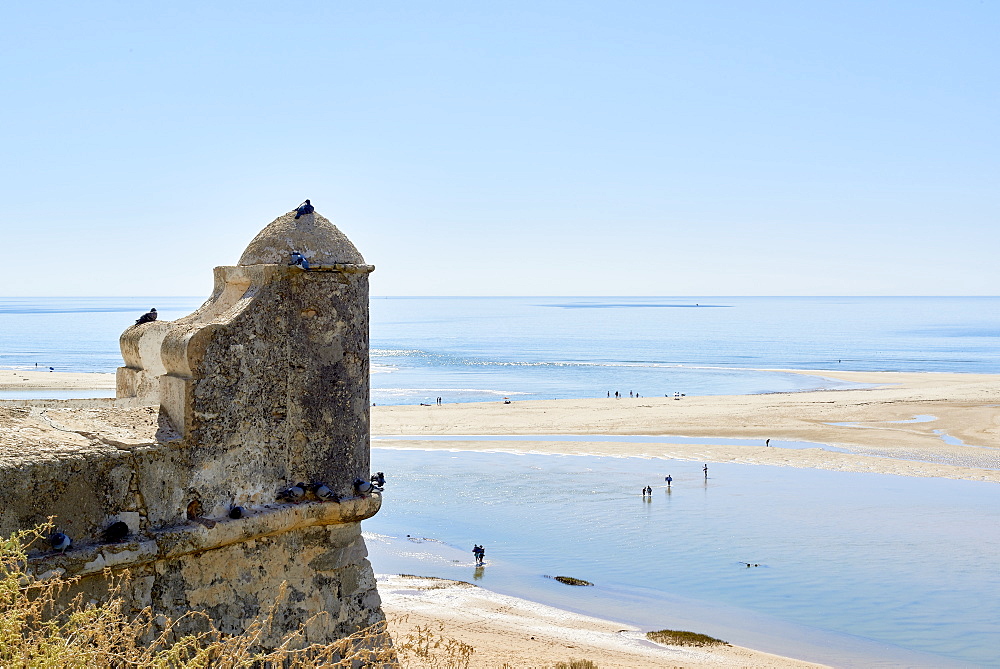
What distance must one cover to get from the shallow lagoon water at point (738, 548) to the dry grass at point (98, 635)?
12.3 meters

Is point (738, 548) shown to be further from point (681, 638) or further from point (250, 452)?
point (250, 452)

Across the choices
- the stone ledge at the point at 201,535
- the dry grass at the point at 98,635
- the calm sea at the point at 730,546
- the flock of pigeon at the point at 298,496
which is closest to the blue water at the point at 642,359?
the calm sea at the point at 730,546

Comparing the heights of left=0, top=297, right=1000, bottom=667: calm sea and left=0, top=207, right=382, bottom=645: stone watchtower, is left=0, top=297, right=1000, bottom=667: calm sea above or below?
below

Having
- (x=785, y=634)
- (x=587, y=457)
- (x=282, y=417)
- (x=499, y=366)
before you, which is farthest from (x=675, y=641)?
(x=499, y=366)

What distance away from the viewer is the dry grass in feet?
13.0

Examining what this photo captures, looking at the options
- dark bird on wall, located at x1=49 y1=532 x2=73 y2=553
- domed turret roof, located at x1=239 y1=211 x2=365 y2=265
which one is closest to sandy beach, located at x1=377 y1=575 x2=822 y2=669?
domed turret roof, located at x1=239 y1=211 x2=365 y2=265

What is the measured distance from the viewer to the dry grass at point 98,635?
3953mm

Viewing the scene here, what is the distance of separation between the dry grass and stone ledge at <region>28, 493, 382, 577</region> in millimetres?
91

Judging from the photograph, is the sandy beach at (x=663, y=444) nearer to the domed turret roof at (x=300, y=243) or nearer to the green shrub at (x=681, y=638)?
the green shrub at (x=681, y=638)

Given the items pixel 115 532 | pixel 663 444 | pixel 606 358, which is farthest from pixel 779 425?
pixel 606 358

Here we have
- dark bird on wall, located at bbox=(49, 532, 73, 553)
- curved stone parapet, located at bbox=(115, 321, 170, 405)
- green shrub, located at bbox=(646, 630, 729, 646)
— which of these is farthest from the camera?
green shrub, located at bbox=(646, 630, 729, 646)

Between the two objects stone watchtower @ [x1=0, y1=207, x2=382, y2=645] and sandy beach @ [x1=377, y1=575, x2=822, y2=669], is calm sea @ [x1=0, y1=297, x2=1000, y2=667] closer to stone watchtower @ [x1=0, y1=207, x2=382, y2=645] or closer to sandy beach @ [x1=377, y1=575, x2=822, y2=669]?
sandy beach @ [x1=377, y1=575, x2=822, y2=669]

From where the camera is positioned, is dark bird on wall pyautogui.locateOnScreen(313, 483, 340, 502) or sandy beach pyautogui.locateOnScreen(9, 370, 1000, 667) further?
sandy beach pyautogui.locateOnScreen(9, 370, 1000, 667)

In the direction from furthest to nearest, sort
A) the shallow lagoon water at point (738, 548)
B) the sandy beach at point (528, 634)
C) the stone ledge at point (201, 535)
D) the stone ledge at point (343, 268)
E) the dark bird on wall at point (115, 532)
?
the shallow lagoon water at point (738, 548) < the sandy beach at point (528, 634) < the stone ledge at point (343, 268) < the dark bird on wall at point (115, 532) < the stone ledge at point (201, 535)
